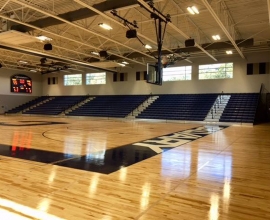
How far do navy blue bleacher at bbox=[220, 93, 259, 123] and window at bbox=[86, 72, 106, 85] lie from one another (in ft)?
41.6

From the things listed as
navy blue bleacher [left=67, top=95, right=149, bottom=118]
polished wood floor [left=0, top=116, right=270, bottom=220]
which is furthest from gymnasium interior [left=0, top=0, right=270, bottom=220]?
navy blue bleacher [left=67, top=95, right=149, bottom=118]

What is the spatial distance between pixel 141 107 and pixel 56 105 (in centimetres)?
970

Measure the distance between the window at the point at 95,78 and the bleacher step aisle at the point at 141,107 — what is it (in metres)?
5.76

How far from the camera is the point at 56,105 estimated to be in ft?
83.3

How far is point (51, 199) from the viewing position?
305 cm

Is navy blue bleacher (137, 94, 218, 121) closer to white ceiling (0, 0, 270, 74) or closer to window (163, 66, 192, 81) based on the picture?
window (163, 66, 192, 81)

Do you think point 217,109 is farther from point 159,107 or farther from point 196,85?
point 159,107

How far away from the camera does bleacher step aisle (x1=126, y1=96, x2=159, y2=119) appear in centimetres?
2022

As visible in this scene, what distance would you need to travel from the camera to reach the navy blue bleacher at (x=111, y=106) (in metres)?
20.9

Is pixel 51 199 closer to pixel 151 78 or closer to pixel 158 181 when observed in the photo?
pixel 158 181

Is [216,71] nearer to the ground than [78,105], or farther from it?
farther from it

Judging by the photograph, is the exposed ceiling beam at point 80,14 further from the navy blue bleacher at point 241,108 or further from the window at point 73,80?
the window at point 73,80

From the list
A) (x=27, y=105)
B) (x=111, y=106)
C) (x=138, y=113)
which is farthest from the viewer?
(x=27, y=105)

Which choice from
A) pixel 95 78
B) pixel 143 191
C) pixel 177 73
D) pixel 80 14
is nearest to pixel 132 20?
pixel 80 14
